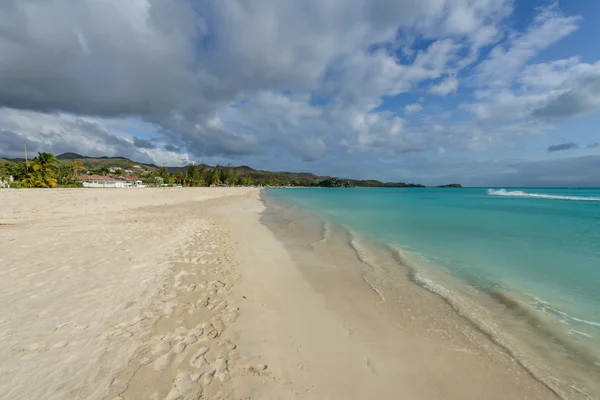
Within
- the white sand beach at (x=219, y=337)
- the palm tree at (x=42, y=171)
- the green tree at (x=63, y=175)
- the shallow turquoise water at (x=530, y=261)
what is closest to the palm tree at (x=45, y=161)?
the palm tree at (x=42, y=171)

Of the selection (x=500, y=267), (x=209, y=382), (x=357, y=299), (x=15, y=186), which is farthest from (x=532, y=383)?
(x=15, y=186)

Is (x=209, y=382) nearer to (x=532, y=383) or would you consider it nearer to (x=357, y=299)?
Result: (x=357, y=299)

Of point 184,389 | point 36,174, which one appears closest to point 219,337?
point 184,389

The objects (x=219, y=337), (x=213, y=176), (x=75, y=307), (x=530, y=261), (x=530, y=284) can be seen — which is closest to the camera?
(x=219, y=337)

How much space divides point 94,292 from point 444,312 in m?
7.60

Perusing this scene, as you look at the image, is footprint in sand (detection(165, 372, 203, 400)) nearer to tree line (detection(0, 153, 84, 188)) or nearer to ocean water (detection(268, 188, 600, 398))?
ocean water (detection(268, 188, 600, 398))

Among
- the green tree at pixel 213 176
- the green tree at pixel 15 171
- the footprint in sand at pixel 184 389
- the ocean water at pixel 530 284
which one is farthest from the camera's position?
the green tree at pixel 213 176

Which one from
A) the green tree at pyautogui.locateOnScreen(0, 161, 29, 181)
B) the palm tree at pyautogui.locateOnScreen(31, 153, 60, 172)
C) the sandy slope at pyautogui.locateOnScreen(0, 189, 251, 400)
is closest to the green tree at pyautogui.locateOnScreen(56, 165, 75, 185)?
the palm tree at pyautogui.locateOnScreen(31, 153, 60, 172)

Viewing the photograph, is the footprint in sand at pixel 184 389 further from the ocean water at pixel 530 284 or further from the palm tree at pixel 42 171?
the palm tree at pixel 42 171

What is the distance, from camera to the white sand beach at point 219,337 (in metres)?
3.16

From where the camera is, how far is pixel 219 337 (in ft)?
13.6

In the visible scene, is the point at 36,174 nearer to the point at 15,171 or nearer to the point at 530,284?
the point at 15,171

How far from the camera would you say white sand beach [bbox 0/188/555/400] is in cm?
316

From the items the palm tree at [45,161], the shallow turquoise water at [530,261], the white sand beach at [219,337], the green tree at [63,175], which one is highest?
the palm tree at [45,161]
